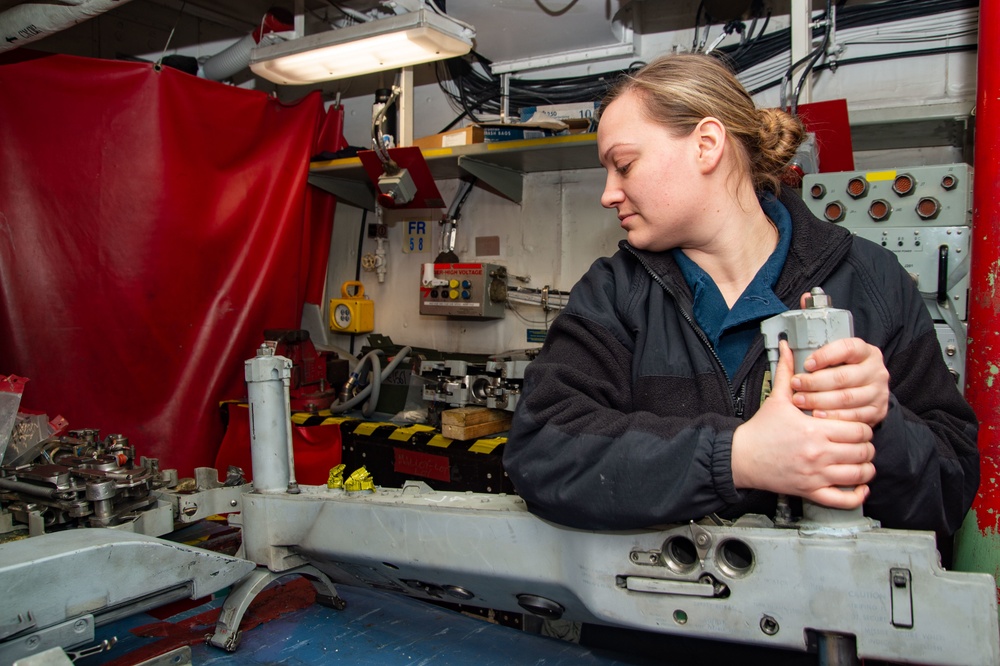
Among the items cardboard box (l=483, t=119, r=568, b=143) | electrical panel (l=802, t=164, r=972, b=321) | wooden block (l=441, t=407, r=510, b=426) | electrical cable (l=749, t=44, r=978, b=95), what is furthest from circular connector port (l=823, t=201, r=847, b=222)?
wooden block (l=441, t=407, r=510, b=426)

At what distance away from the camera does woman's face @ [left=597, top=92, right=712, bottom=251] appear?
3.49 feet

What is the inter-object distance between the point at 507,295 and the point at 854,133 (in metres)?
1.64

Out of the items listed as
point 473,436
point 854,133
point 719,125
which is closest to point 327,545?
point 719,125

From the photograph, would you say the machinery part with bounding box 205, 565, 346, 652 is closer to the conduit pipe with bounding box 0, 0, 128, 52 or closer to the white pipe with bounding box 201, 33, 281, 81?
the conduit pipe with bounding box 0, 0, 128, 52

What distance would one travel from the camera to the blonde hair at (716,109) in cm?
107

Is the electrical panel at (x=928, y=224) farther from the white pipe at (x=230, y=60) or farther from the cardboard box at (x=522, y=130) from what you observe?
the white pipe at (x=230, y=60)

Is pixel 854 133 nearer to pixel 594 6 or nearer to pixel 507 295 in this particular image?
pixel 594 6

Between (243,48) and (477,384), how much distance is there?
7.30ft

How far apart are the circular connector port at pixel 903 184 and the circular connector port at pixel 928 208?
49 mm

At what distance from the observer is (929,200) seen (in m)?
2.08

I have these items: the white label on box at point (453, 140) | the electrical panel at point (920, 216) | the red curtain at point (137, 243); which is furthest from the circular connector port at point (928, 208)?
the red curtain at point (137, 243)

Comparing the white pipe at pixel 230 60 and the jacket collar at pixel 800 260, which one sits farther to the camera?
the white pipe at pixel 230 60

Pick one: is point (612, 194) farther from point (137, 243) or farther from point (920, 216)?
point (137, 243)

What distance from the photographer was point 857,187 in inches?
85.7
